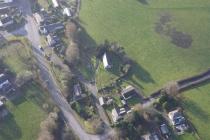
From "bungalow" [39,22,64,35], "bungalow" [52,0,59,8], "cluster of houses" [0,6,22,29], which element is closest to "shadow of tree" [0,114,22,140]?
"bungalow" [39,22,64,35]

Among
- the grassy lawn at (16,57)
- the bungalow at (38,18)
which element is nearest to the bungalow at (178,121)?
the grassy lawn at (16,57)

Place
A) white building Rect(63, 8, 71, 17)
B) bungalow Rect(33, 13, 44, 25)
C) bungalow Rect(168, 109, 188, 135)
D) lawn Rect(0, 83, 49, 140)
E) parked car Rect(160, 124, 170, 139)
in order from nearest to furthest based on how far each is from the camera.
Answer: parked car Rect(160, 124, 170, 139) < bungalow Rect(168, 109, 188, 135) < lawn Rect(0, 83, 49, 140) < bungalow Rect(33, 13, 44, 25) < white building Rect(63, 8, 71, 17)

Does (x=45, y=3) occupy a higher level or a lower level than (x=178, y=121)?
higher

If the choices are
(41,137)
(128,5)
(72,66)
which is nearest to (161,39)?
(128,5)

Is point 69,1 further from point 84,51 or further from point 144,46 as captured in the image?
point 144,46

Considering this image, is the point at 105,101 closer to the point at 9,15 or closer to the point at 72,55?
Result: the point at 72,55

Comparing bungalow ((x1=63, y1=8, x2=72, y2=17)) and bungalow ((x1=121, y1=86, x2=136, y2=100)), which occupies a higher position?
bungalow ((x1=63, y1=8, x2=72, y2=17))

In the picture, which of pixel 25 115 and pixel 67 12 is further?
pixel 67 12

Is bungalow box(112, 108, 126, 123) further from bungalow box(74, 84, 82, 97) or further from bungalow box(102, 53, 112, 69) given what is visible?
bungalow box(102, 53, 112, 69)

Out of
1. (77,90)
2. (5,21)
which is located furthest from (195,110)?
(5,21)
